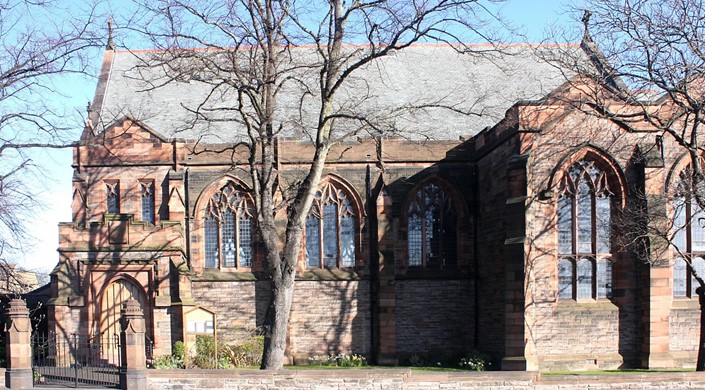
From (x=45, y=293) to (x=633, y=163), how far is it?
20836 mm

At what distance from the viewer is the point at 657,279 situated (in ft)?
68.9

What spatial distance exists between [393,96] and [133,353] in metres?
15.5

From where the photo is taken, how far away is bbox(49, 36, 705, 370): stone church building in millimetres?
21078

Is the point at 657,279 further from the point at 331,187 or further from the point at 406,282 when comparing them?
the point at 331,187

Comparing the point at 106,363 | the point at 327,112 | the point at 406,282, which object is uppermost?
the point at 327,112

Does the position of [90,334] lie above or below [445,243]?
below

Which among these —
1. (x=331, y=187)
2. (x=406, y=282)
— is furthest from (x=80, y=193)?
(x=406, y=282)

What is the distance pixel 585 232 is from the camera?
22031 millimetres

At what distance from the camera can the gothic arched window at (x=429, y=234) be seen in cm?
2572

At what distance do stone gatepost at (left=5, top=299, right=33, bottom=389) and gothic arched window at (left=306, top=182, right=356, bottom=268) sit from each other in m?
10.0

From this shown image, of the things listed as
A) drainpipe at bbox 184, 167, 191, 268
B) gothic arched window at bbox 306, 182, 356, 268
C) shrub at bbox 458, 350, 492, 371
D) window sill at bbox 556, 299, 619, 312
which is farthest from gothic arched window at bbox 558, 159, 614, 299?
drainpipe at bbox 184, 167, 191, 268

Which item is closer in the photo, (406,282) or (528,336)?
(528,336)

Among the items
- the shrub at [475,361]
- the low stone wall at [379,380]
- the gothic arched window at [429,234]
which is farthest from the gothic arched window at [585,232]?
the low stone wall at [379,380]

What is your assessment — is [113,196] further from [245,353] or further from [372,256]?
[372,256]
